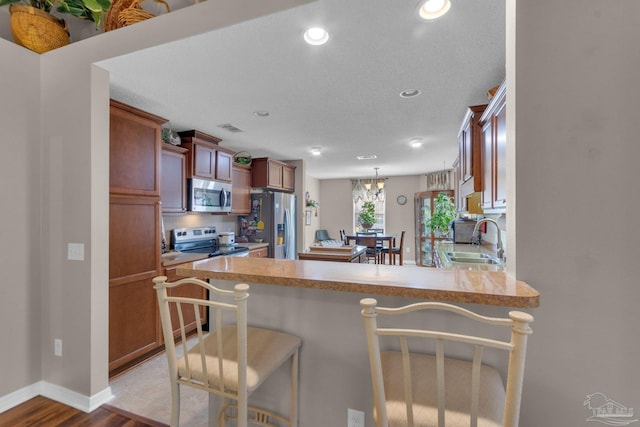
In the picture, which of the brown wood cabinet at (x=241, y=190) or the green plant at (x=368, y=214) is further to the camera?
the green plant at (x=368, y=214)

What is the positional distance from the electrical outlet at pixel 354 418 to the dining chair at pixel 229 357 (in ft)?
0.87

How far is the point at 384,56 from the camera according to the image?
183 cm

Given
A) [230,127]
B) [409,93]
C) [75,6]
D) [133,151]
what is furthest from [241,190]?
[409,93]

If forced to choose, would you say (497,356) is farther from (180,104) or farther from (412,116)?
(180,104)

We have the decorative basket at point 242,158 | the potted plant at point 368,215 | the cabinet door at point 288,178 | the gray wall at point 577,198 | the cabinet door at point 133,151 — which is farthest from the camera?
the potted plant at point 368,215

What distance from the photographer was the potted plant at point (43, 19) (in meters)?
1.92

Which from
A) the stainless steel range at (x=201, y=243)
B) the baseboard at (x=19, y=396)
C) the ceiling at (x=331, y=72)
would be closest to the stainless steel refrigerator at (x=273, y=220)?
the stainless steel range at (x=201, y=243)

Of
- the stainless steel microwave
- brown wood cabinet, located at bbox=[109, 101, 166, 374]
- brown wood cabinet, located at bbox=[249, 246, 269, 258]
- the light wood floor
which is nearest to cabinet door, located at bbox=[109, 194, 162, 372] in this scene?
brown wood cabinet, located at bbox=[109, 101, 166, 374]

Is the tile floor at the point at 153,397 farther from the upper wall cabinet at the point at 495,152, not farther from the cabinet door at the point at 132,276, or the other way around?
the upper wall cabinet at the point at 495,152

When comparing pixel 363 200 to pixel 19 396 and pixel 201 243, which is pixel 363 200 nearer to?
pixel 201 243

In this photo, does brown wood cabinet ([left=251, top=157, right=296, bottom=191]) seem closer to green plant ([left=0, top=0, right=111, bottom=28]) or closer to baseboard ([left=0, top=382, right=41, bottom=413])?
green plant ([left=0, top=0, right=111, bottom=28])

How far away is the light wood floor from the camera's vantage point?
1777 millimetres

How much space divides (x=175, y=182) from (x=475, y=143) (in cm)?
307

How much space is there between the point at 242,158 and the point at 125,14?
2761 millimetres
